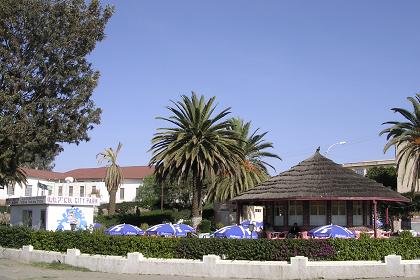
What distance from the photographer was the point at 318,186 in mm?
30734

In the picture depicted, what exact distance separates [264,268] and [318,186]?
11972mm

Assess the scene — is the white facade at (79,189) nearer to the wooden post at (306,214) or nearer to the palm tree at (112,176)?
the palm tree at (112,176)

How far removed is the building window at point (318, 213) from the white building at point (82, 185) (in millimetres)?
53072

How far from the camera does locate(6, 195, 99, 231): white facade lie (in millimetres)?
32125

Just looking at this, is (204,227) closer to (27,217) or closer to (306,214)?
(306,214)

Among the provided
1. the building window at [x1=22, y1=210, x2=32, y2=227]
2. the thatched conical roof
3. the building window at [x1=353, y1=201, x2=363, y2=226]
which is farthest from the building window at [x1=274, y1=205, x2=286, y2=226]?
the building window at [x1=22, y1=210, x2=32, y2=227]

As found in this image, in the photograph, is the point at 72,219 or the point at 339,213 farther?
the point at 72,219

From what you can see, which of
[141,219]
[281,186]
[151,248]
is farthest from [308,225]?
[141,219]

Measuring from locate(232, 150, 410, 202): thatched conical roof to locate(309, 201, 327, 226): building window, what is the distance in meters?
1.11

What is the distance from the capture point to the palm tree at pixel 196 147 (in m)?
40.9

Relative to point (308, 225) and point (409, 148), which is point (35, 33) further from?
point (409, 148)

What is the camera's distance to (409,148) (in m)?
A: 46.9

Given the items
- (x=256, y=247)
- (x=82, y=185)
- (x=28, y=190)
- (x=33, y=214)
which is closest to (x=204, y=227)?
(x=33, y=214)

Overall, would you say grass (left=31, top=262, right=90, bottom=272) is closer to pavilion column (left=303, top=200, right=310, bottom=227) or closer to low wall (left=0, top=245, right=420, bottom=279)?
low wall (left=0, top=245, right=420, bottom=279)
